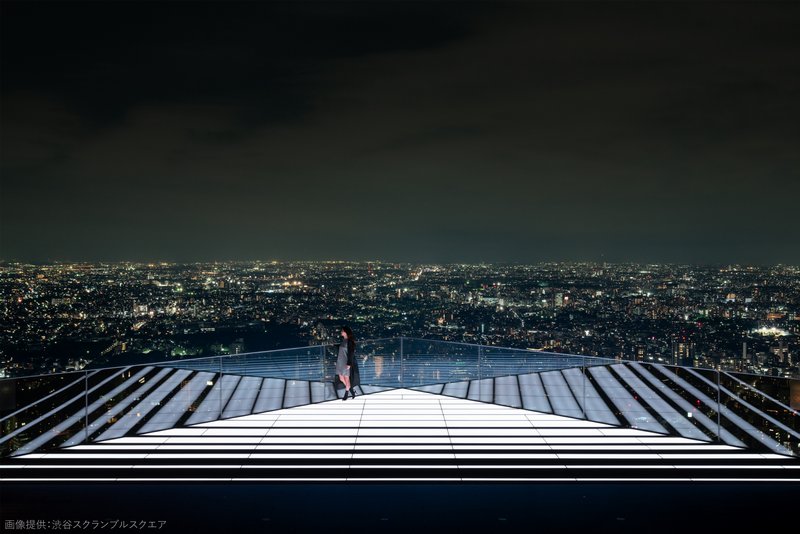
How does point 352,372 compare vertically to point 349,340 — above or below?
below

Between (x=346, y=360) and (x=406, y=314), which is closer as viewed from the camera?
(x=346, y=360)

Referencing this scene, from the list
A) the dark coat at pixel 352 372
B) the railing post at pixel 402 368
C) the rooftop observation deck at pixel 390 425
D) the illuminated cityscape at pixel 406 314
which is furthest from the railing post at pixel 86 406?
the illuminated cityscape at pixel 406 314

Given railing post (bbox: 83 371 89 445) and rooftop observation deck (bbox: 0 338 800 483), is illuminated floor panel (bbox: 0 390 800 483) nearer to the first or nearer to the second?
rooftop observation deck (bbox: 0 338 800 483)

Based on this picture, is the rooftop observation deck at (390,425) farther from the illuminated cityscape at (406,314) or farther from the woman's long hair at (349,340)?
the illuminated cityscape at (406,314)

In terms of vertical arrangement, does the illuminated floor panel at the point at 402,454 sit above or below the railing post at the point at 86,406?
below

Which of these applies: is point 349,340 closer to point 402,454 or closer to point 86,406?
point 402,454

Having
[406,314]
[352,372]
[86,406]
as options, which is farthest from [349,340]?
[406,314]
